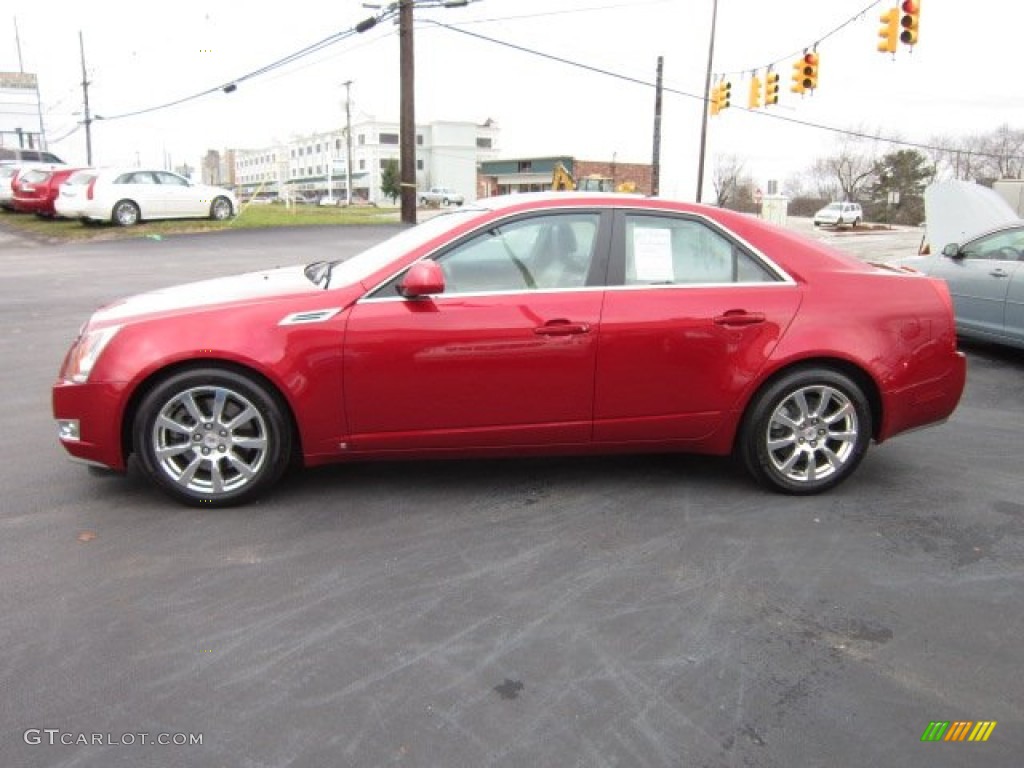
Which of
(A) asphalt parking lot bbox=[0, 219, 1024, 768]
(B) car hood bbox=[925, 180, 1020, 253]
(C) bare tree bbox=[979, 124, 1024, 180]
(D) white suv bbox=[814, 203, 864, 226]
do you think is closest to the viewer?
(A) asphalt parking lot bbox=[0, 219, 1024, 768]

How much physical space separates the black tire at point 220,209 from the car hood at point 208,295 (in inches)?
827

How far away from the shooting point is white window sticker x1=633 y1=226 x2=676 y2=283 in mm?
4359

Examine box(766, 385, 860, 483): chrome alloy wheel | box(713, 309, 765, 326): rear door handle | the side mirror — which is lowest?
box(766, 385, 860, 483): chrome alloy wheel

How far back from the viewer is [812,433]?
4.50 meters

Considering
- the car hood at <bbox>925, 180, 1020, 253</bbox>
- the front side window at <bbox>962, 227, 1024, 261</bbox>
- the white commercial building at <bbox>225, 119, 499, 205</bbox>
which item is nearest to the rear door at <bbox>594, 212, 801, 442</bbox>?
the front side window at <bbox>962, 227, 1024, 261</bbox>

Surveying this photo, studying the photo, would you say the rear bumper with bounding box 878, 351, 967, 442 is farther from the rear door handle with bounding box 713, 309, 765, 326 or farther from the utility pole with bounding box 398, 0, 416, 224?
the utility pole with bounding box 398, 0, 416, 224

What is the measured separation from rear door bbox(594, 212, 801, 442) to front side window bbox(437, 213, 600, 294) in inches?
7.0

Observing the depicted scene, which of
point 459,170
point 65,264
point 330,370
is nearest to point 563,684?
point 330,370

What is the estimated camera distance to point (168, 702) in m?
2.68

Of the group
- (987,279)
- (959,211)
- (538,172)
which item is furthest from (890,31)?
(538,172)

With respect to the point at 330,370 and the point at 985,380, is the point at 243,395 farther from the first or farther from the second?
the point at 985,380

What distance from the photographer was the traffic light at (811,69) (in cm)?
2369

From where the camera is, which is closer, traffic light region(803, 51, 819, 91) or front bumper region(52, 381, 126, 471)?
front bumper region(52, 381, 126, 471)

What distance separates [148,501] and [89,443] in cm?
43
